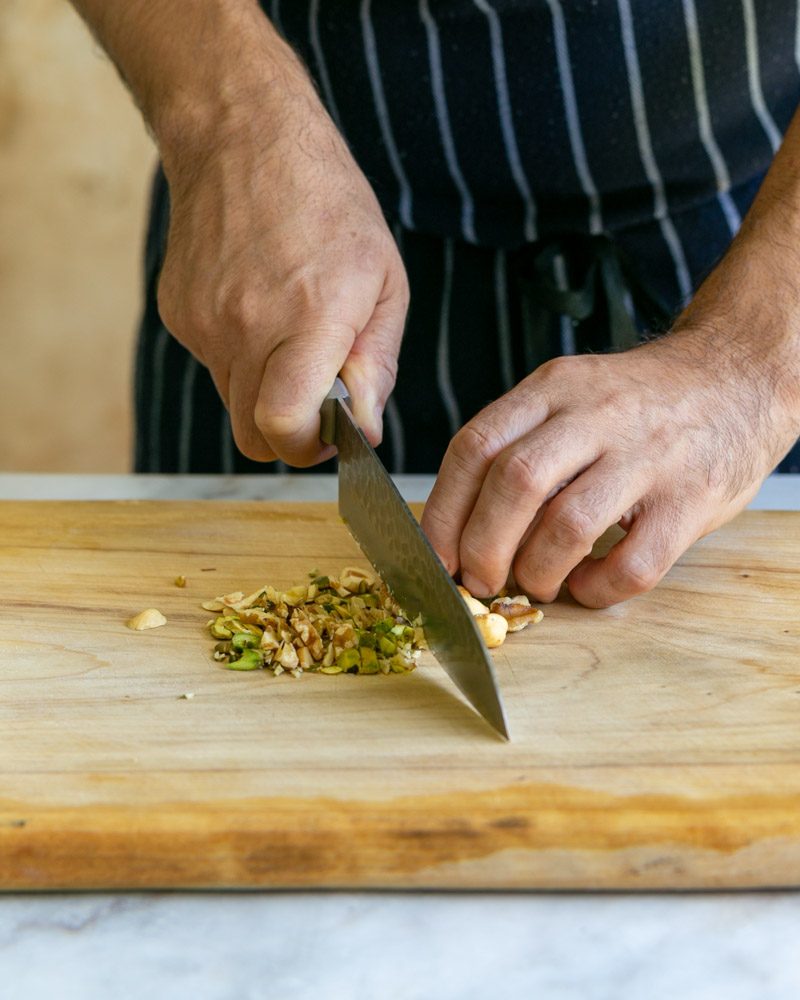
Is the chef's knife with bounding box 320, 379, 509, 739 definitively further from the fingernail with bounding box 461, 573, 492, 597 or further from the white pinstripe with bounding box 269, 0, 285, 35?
the white pinstripe with bounding box 269, 0, 285, 35

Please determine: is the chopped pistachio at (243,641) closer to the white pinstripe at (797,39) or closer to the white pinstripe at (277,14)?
the white pinstripe at (277,14)

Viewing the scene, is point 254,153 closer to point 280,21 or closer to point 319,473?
point 280,21

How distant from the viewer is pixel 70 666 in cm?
93

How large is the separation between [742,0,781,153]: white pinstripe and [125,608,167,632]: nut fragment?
909 mm

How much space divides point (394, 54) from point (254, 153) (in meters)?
0.29

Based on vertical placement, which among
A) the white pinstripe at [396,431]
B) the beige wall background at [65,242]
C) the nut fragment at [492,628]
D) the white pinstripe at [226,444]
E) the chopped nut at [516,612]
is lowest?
the beige wall background at [65,242]

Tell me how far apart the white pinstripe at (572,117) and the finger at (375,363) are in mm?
336

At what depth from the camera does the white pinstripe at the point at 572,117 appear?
51.2 inches

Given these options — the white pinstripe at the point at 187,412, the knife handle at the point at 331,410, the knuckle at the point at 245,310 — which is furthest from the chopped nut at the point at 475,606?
the white pinstripe at the point at 187,412

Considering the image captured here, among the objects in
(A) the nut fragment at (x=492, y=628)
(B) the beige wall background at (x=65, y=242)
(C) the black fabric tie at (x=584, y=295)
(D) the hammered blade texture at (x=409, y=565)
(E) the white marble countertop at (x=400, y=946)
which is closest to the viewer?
(E) the white marble countertop at (x=400, y=946)

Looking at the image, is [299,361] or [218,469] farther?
[218,469]

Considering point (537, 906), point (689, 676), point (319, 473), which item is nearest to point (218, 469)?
point (319, 473)

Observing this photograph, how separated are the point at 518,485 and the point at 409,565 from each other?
0.11 m

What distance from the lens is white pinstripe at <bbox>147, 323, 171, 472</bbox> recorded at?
164 centimetres
